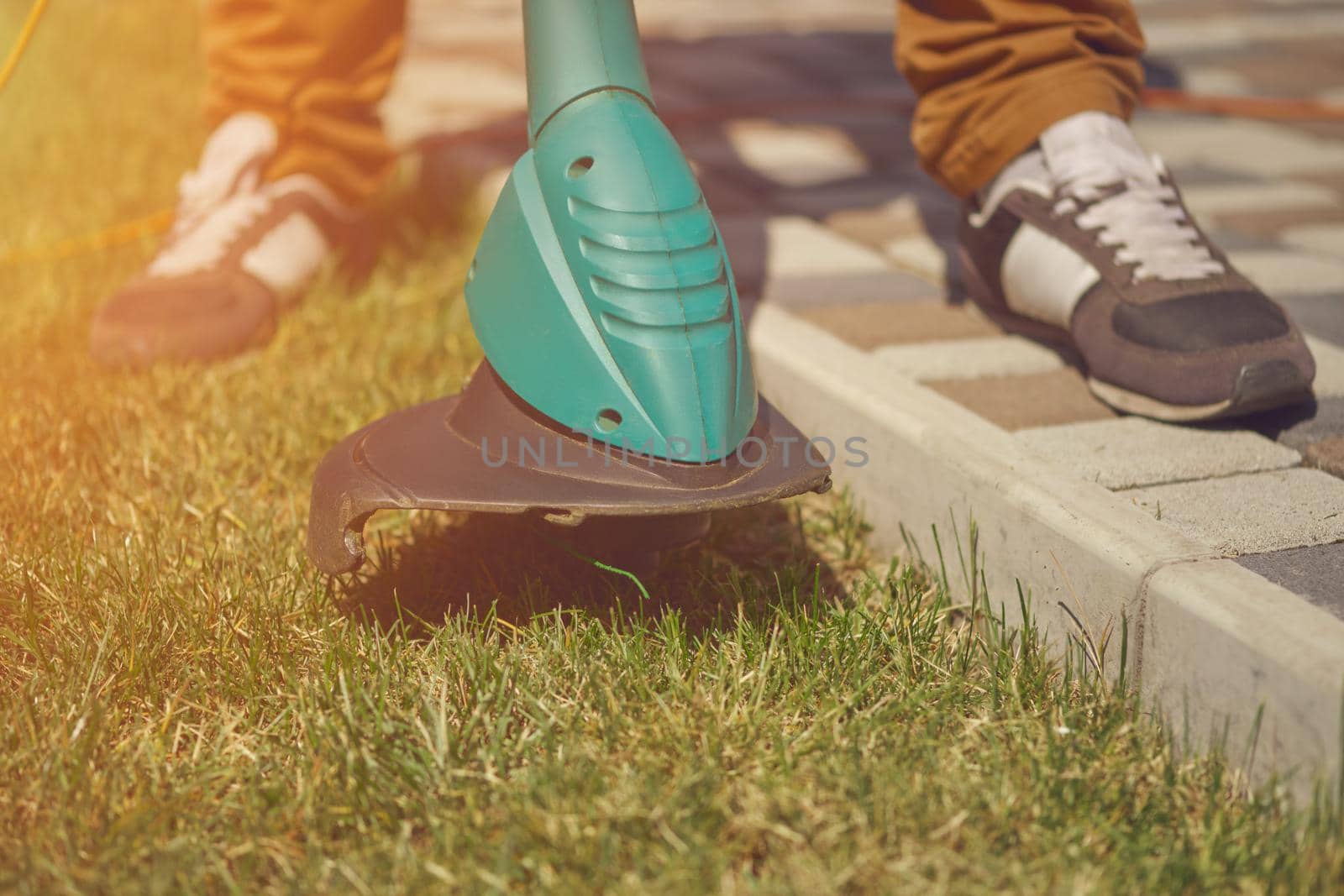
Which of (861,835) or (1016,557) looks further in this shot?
(1016,557)

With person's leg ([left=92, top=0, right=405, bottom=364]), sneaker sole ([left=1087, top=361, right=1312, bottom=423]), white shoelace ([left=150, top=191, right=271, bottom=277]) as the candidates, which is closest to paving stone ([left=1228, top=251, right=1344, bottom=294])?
sneaker sole ([left=1087, top=361, right=1312, bottom=423])

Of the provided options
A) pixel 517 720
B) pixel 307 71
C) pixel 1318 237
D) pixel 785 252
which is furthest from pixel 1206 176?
pixel 517 720

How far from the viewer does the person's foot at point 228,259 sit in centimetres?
224

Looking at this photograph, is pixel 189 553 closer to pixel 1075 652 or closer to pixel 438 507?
pixel 438 507

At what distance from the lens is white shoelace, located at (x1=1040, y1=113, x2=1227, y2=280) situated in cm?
184

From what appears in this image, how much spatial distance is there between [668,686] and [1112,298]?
897 mm

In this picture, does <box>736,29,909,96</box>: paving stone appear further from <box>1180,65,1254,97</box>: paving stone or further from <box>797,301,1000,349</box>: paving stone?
<box>797,301,1000,349</box>: paving stone

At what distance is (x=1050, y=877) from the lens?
1.14 metres

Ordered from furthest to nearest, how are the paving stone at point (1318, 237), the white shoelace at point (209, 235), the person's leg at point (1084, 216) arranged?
1. the paving stone at point (1318, 237)
2. the white shoelace at point (209, 235)
3. the person's leg at point (1084, 216)

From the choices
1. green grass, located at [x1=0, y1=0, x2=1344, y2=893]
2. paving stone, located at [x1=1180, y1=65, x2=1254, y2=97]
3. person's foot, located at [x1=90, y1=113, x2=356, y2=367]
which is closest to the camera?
green grass, located at [x1=0, y1=0, x2=1344, y2=893]

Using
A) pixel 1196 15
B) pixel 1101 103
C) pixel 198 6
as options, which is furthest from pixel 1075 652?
pixel 198 6

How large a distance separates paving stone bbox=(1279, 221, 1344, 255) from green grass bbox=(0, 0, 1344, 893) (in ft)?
4.19

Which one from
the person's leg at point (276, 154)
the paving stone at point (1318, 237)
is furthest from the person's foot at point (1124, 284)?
the person's leg at point (276, 154)

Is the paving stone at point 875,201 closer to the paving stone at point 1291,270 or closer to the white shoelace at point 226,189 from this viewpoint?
the paving stone at point 1291,270
